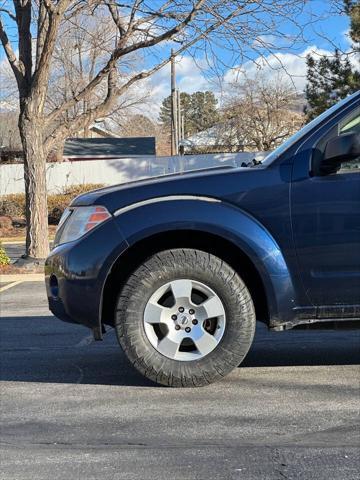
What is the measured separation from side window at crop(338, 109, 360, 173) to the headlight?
5.54 ft

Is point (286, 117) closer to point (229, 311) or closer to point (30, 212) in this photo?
point (30, 212)

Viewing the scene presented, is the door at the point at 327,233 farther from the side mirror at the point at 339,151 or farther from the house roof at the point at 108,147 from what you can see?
the house roof at the point at 108,147

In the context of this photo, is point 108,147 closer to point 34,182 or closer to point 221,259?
point 34,182

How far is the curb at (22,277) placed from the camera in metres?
11.5

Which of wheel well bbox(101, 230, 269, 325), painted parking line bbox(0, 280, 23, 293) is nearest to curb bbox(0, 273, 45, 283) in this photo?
painted parking line bbox(0, 280, 23, 293)

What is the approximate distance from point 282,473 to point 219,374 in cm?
132

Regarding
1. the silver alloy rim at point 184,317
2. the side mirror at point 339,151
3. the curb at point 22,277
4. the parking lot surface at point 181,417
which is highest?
the side mirror at point 339,151

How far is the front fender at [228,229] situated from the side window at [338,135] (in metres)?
0.58

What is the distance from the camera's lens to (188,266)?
4461 mm

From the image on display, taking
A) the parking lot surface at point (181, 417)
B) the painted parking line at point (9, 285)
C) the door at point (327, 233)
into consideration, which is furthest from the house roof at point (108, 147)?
the door at point (327, 233)

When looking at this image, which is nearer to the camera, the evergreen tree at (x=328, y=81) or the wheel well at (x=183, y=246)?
the wheel well at (x=183, y=246)

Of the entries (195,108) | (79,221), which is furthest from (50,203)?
(195,108)

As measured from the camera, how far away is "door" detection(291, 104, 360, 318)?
4371 mm

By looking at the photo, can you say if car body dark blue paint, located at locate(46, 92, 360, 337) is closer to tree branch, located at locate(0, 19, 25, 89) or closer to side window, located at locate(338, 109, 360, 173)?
side window, located at locate(338, 109, 360, 173)
